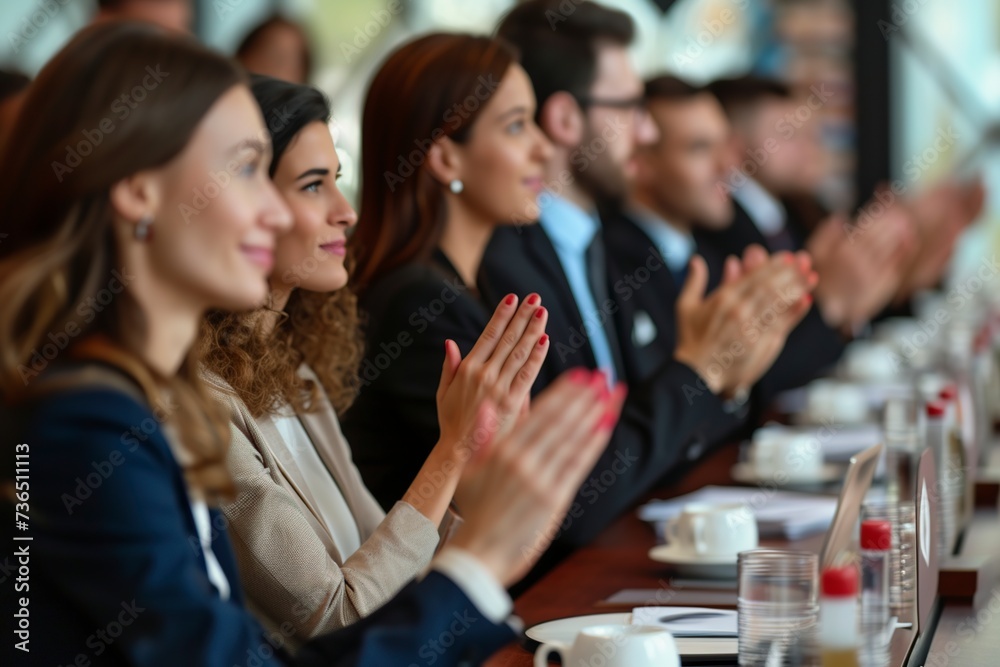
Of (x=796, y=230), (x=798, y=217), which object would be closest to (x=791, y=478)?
(x=796, y=230)

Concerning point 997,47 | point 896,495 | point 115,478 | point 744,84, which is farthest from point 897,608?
point 997,47

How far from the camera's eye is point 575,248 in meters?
2.81

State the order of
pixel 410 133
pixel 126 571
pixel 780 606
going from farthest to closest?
1. pixel 410 133
2. pixel 780 606
3. pixel 126 571

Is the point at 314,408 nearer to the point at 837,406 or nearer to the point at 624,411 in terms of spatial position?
the point at 624,411

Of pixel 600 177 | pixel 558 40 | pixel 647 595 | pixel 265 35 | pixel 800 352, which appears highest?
pixel 558 40

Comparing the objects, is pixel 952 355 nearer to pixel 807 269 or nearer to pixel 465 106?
pixel 807 269

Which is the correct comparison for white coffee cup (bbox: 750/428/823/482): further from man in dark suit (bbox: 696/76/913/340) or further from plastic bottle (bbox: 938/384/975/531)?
man in dark suit (bbox: 696/76/913/340)

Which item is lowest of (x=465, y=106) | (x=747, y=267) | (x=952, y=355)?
(x=952, y=355)

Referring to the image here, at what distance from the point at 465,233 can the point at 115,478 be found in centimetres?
136

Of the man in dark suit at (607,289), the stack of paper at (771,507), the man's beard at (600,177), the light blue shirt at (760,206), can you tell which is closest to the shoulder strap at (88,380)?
the stack of paper at (771,507)

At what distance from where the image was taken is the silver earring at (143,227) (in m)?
1.00

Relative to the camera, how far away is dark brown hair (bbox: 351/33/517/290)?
2109mm

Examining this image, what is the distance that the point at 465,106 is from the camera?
7.13ft

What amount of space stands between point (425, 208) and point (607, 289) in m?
0.95
